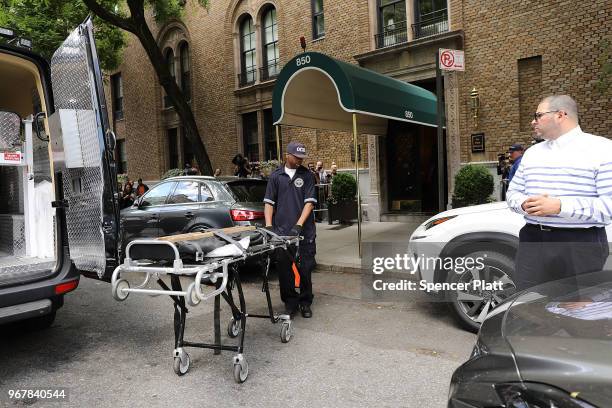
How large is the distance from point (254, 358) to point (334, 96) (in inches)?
263

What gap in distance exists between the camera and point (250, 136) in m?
17.9

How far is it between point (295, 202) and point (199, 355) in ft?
6.32

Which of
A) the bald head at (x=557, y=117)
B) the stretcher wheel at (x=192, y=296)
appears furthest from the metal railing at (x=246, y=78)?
the bald head at (x=557, y=117)

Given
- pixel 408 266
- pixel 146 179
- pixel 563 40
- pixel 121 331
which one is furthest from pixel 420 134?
pixel 146 179

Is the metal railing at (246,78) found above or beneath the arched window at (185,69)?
beneath

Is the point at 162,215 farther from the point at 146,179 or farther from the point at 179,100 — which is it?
the point at 146,179

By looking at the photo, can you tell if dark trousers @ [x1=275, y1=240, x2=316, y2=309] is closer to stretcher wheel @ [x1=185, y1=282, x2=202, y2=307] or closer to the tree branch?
stretcher wheel @ [x1=185, y1=282, x2=202, y2=307]

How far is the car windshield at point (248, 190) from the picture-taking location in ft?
24.5

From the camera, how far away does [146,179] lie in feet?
74.0

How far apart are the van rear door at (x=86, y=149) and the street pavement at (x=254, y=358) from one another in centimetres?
81

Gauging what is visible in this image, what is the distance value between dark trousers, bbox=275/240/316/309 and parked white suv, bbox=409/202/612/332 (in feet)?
4.02

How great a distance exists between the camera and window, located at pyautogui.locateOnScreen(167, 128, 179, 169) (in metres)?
21.6

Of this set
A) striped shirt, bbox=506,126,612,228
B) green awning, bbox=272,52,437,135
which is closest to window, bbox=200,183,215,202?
green awning, bbox=272,52,437,135

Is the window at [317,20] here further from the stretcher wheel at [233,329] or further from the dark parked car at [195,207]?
the stretcher wheel at [233,329]
